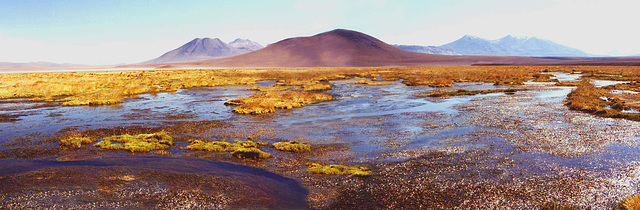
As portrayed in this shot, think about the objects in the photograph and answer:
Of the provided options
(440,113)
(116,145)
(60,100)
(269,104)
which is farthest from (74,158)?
(60,100)

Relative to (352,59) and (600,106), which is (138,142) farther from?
(352,59)

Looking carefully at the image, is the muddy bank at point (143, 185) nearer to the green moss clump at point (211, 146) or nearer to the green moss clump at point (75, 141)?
the green moss clump at point (211, 146)

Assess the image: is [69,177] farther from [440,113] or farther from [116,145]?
[440,113]

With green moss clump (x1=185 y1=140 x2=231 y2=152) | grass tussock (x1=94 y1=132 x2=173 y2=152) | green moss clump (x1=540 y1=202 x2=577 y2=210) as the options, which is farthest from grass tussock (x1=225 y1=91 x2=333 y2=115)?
green moss clump (x1=540 y1=202 x2=577 y2=210)

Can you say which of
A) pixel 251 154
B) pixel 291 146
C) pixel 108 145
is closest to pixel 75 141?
pixel 108 145

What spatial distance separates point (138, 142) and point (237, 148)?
4205mm

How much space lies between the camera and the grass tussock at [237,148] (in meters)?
11.8

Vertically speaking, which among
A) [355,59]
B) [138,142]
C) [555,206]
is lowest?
[555,206]

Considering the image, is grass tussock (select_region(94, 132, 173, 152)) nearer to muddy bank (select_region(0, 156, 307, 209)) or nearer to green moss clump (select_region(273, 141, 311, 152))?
muddy bank (select_region(0, 156, 307, 209))

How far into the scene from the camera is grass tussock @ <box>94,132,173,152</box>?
12.9 metres

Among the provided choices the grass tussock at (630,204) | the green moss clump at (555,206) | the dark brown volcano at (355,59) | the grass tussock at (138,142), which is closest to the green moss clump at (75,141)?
the grass tussock at (138,142)

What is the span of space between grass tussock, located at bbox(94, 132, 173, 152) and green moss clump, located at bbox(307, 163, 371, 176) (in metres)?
6.24

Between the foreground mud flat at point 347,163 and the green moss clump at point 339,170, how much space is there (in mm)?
251

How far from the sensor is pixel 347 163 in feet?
36.1
